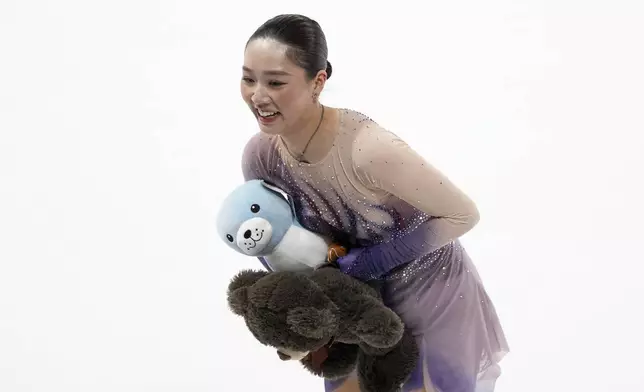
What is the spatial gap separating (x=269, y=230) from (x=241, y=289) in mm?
101

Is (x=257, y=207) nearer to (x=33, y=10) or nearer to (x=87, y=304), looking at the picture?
(x=87, y=304)

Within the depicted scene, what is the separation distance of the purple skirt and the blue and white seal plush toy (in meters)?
0.14

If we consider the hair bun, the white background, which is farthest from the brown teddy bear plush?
the white background

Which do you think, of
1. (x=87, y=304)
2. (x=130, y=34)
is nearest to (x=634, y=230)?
(x=87, y=304)

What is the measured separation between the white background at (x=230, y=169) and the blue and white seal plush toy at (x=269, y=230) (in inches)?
16.4

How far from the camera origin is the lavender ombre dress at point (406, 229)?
1.42 meters

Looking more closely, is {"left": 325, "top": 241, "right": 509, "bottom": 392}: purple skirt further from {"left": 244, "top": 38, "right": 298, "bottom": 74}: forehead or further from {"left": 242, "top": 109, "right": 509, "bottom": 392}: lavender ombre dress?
{"left": 244, "top": 38, "right": 298, "bottom": 74}: forehead

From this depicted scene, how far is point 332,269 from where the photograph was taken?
1.47 m

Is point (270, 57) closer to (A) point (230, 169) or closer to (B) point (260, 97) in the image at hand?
(B) point (260, 97)

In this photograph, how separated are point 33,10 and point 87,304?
1.68 meters

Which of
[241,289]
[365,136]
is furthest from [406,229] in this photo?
[241,289]

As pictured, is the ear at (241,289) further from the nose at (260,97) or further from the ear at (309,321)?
the nose at (260,97)

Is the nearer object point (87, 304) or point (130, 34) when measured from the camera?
point (87, 304)

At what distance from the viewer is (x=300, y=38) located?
139 centimetres
